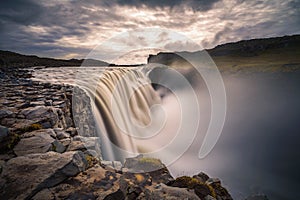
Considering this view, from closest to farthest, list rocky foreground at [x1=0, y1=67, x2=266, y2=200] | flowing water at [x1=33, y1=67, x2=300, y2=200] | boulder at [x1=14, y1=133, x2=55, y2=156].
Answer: rocky foreground at [x1=0, y1=67, x2=266, y2=200] < boulder at [x1=14, y1=133, x2=55, y2=156] < flowing water at [x1=33, y1=67, x2=300, y2=200]

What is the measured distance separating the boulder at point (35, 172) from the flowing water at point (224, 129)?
4.02 meters

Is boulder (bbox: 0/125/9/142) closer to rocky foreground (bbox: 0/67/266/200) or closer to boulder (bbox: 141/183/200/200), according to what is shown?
rocky foreground (bbox: 0/67/266/200)

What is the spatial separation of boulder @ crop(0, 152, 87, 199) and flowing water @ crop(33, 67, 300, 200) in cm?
402

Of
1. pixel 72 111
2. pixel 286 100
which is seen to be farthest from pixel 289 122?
pixel 72 111

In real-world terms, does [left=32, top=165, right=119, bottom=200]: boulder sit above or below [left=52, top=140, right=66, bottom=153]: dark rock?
below

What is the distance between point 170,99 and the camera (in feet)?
80.7

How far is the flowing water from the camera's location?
390 inches

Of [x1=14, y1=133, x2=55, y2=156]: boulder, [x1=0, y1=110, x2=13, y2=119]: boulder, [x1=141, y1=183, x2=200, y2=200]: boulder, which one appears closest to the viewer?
[x1=141, y1=183, x2=200, y2=200]: boulder

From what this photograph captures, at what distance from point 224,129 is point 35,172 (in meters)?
21.3

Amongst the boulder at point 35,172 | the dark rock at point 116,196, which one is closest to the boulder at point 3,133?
the boulder at point 35,172

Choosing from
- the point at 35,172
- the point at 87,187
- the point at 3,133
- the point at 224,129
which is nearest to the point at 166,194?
the point at 87,187

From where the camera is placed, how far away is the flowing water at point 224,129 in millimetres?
9914

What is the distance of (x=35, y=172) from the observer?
2.48 metres

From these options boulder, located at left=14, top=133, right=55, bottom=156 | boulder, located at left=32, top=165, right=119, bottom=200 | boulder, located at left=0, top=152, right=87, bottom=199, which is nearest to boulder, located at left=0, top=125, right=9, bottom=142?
boulder, located at left=14, top=133, right=55, bottom=156
